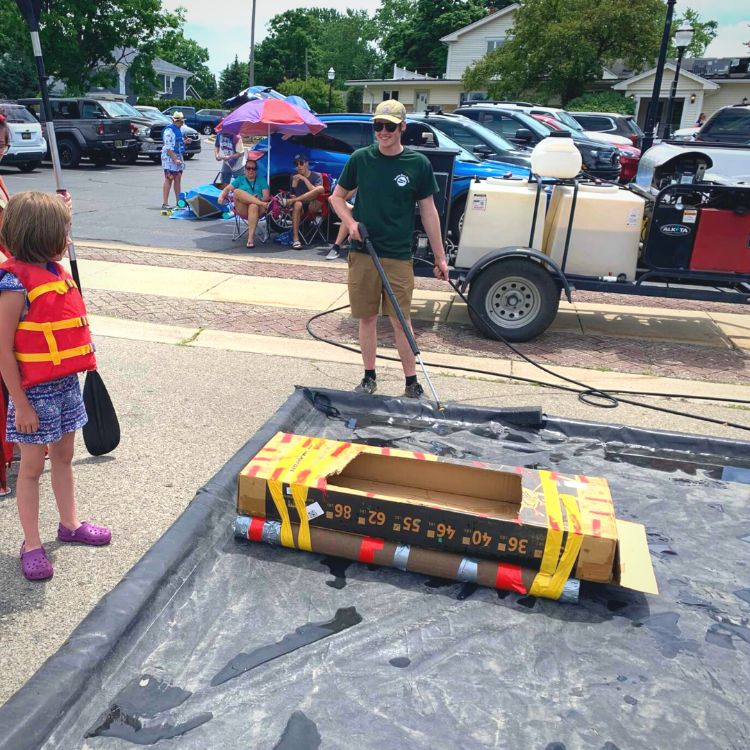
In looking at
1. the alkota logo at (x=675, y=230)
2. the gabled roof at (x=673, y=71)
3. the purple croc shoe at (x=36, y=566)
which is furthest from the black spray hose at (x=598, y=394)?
the gabled roof at (x=673, y=71)

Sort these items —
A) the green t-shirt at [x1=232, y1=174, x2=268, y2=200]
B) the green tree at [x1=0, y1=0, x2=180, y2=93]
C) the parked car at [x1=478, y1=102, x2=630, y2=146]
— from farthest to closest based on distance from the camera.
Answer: the green tree at [x1=0, y1=0, x2=180, y2=93], the parked car at [x1=478, y1=102, x2=630, y2=146], the green t-shirt at [x1=232, y1=174, x2=268, y2=200]

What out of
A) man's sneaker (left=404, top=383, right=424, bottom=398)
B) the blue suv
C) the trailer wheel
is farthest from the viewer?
the blue suv

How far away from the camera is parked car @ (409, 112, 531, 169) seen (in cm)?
1175

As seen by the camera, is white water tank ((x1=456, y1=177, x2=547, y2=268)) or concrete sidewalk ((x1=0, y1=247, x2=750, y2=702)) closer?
concrete sidewalk ((x1=0, y1=247, x2=750, y2=702))

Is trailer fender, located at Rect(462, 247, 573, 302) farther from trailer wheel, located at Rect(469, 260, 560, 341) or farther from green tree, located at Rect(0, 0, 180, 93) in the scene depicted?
green tree, located at Rect(0, 0, 180, 93)

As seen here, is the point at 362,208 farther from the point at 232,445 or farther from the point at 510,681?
the point at 510,681

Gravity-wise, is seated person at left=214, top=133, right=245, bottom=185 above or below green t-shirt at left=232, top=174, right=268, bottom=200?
above

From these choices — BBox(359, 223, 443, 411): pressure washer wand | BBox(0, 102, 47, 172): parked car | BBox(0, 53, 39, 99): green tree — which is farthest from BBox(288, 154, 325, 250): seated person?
BBox(0, 53, 39, 99): green tree

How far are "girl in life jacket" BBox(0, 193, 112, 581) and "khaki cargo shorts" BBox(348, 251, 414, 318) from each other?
2306 mm

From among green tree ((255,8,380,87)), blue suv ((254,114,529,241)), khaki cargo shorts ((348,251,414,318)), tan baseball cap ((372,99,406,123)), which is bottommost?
khaki cargo shorts ((348,251,414,318))

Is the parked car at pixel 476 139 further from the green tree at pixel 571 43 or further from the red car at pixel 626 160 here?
the green tree at pixel 571 43

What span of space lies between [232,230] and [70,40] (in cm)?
2447

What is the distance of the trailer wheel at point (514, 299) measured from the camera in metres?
6.49

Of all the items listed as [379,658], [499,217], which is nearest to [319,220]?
[499,217]
